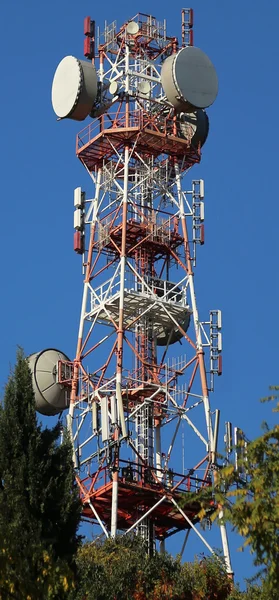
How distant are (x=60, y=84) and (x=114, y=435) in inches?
657

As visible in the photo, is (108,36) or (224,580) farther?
(108,36)

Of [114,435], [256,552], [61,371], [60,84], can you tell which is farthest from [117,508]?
[256,552]

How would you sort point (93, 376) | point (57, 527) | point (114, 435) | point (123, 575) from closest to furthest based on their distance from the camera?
point (57, 527), point (123, 575), point (114, 435), point (93, 376)

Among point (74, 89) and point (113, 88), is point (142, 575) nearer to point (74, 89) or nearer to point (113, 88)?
point (74, 89)

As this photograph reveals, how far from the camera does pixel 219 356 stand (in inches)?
2931

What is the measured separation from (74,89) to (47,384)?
41.3 feet

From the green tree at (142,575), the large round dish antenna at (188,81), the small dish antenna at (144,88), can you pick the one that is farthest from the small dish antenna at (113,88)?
the green tree at (142,575)

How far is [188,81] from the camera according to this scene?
75.0 metres

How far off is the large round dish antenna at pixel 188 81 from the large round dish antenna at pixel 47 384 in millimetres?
11891

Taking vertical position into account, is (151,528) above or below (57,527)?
above

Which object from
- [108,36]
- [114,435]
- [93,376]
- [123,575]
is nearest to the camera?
[123,575]

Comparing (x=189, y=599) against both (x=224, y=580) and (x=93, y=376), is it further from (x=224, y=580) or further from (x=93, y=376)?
(x=93, y=376)

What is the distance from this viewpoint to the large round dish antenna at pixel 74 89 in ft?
247

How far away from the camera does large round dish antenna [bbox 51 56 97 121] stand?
75.4m
